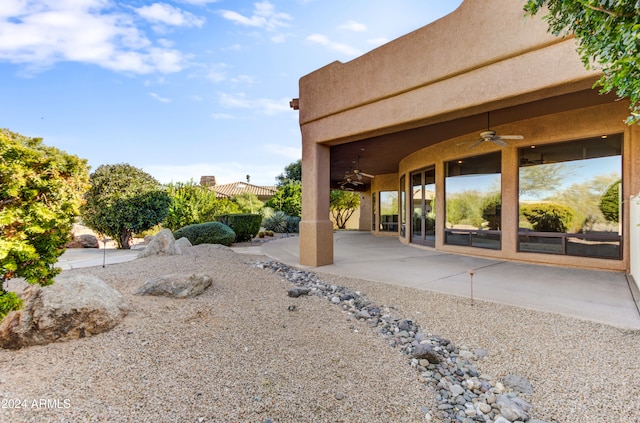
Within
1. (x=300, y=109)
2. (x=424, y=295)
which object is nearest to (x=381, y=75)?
(x=300, y=109)

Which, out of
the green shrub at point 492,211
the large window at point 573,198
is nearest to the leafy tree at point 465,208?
the green shrub at point 492,211

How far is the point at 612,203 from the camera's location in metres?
6.07

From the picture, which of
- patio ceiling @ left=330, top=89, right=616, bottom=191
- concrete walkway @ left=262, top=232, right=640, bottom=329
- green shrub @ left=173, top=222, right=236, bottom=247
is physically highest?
patio ceiling @ left=330, top=89, right=616, bottom=191

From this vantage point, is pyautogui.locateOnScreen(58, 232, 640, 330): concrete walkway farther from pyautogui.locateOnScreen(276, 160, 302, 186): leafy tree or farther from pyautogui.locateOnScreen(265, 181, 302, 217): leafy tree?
pyautogui.locateOnScreen(276, 160, 302, 186): leafy tree

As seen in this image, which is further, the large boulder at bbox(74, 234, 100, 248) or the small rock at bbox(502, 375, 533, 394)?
the large boulder at bbox(74, 234, 100, 248)

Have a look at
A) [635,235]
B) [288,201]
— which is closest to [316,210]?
[635,235]

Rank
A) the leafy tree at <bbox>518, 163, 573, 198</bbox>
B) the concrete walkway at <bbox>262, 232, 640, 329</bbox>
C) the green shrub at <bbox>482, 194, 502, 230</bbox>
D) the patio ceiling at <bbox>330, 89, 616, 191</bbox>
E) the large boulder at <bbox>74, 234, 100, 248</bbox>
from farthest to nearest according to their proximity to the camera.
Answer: the large boulder at <bbox>74, 234, 100, 248</bbox> → the green shrub at <bbox>482, 194, 502, 230</bbox> → the leafy tree at <bbox>518, 163, 573, 198</bbox> → the patio ceiling at <bbox>330, 89, 616, 191</bbox> → the concrete walkway at <bbox>262, 232, 640, 329</bbox>

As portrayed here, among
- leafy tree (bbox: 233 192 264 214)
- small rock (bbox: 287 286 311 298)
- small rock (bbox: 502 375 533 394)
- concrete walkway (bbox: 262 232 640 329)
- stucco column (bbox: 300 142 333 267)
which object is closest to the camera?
small rock (bbox: 502 375 533 394)

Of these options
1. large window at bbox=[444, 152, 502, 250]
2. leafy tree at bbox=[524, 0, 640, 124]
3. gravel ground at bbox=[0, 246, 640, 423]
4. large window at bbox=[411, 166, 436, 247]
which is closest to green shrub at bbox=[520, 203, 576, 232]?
large window at bbox=[444, 152, 502, 250]

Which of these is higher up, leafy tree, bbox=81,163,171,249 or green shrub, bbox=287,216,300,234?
leafy tree, bbox=81,163,171,249

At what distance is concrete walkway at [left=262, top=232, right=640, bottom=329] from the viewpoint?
12.3 ft

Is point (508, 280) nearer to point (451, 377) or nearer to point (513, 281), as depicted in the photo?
point (513, 281)

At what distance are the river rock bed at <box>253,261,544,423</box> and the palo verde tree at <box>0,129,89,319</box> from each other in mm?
3095

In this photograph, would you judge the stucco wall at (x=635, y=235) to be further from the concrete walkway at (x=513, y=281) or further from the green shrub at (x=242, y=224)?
the green shrub at (x=242, y=224)
